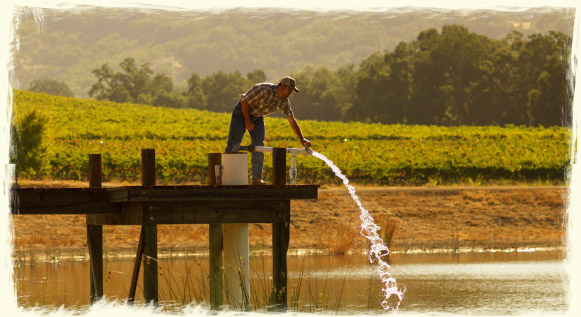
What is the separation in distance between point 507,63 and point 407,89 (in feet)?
27.2

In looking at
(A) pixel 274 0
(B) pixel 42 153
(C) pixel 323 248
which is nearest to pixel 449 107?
(B) pixel 42 153

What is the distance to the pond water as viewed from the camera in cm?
1716

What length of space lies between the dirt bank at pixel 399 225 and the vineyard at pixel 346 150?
13.3ft

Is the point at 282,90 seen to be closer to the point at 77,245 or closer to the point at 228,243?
the point at 228,243

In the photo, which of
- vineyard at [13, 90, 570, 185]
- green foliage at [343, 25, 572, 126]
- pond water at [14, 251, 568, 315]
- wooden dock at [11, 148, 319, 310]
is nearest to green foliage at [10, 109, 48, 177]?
vineyard at [13, 90, 570, 185]

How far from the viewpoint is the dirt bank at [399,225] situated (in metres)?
28.9

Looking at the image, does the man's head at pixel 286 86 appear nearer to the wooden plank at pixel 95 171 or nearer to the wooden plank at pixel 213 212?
the wooden plank at pixel 213 212

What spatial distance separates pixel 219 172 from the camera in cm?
1290

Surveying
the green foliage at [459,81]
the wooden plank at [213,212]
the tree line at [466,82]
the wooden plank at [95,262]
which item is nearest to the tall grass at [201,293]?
the wooden plank at [95,262]

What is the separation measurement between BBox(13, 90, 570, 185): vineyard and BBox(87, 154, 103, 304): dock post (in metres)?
23.2

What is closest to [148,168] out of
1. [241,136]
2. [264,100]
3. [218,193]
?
[218,193]

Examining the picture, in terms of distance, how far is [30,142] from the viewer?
36312 millimetres

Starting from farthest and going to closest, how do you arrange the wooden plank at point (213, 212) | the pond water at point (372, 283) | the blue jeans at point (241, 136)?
1. the pond water at point (372, 283)
2. the blue jeans at point (241, 136)
3. the wooden plank at point (213, 212)

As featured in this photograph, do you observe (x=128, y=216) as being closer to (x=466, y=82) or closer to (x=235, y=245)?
(x=235, y=245)
